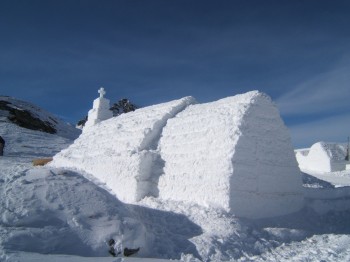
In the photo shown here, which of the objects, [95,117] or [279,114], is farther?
[95,117]

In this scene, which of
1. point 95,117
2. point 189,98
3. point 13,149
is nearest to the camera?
point 189,98

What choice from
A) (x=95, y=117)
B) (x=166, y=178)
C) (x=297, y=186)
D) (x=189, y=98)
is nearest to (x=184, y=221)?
(x=166, y=178)

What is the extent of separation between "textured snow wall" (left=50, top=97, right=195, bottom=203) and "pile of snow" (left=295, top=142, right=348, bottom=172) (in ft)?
86.4

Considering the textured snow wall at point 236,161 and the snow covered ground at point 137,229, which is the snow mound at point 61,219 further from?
the textured snow wall at point 236,161

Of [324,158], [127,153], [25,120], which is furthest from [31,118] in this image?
[324,158]

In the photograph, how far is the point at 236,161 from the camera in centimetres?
1163

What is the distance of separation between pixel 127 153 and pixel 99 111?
30.8 ft

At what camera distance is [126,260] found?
7.65 metres

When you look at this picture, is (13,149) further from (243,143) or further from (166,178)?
(243,143)

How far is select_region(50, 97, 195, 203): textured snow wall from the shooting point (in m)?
13.7

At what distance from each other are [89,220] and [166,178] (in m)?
5.01

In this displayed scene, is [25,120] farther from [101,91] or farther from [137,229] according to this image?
[137,229]

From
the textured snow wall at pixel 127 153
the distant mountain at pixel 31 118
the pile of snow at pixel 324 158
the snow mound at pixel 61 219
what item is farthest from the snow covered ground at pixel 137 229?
the distant mountain at pixel 31 118

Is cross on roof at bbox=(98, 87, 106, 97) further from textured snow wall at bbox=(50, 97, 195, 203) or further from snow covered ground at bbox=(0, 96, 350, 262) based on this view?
snow covered ground at bbox=(0, 96, 350, 262)
